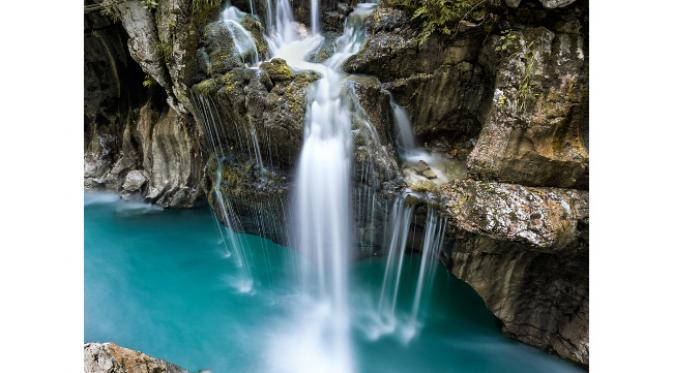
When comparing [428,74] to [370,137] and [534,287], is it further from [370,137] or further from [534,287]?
[534,287]

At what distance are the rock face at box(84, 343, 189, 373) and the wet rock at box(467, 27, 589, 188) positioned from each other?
4.55 m

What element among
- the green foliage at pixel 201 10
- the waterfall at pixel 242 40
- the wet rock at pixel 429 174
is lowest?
the wet rock at pixel 429 174

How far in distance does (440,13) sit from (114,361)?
577cm

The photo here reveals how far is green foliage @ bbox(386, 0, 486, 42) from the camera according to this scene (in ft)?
16.4

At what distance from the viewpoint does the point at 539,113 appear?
452 centimetres

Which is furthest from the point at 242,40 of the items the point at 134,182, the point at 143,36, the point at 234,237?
the point at 134,182

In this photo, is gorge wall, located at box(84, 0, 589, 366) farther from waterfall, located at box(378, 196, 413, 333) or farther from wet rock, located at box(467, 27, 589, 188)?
waterfall, located at box(378, 196, 413, 333)

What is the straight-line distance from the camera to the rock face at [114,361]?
3.41 metres

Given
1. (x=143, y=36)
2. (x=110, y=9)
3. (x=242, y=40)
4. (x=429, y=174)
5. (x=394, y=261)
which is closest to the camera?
(x=429, y=174)

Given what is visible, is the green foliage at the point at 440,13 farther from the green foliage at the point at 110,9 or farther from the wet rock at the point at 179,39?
the green foliage at the point at 110,9

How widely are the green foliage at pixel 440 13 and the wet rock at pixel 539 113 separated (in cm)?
65

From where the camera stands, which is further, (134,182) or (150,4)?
(134,182)

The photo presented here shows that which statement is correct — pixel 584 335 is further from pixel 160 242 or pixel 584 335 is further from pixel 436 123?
pixel 160 242

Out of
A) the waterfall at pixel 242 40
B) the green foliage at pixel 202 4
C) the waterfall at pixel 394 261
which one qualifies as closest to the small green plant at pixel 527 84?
the waterfall at pixel 394 261
